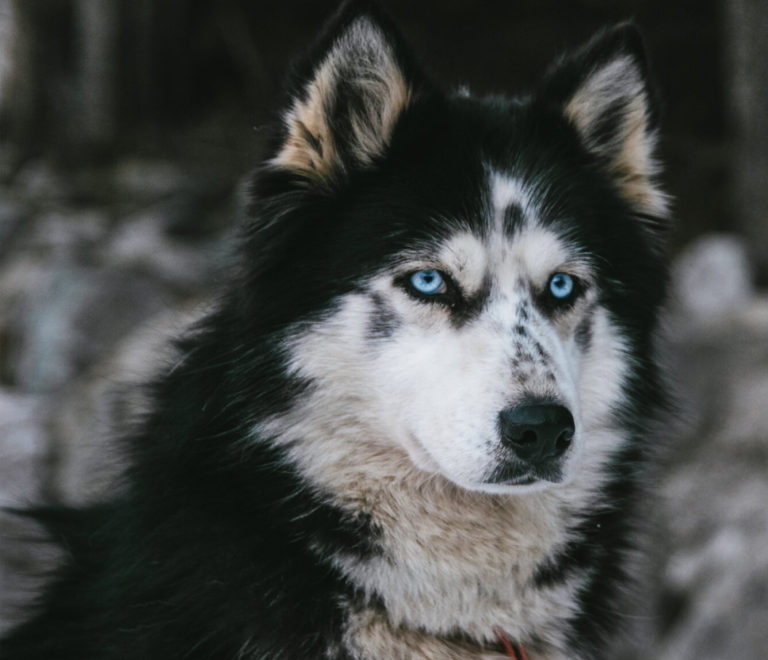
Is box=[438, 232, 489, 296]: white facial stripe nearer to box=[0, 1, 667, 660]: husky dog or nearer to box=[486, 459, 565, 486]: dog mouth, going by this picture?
box=[0, 1, 667, 660]: husky dog

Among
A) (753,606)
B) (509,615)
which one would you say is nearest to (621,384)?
(509,615)

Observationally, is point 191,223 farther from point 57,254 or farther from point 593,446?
point 593,446

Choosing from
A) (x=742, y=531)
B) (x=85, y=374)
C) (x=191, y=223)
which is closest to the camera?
(x=742, y=531)

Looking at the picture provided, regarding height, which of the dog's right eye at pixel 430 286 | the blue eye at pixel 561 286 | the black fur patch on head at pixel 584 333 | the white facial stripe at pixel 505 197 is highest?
the white facial stripe at pixel 505 197

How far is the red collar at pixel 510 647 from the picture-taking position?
222 centimetres

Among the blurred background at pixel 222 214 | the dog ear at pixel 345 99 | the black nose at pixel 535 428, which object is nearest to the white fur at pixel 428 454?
the black nose at pixel 535 428

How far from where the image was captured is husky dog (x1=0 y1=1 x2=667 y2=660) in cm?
211

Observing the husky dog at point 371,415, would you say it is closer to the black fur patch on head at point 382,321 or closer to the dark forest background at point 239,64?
the black fur patch on head at point 382,321

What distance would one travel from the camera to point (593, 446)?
2.46m

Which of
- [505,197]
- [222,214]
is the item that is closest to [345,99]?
[505,197]

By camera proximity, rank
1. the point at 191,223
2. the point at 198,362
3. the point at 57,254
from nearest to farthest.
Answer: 1. the point at 198,362
2. the point at 57,254
3. the point at 191,223

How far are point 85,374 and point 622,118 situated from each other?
3.86 meters

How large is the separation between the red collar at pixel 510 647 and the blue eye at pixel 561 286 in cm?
93

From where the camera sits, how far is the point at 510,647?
2227 millimetres
